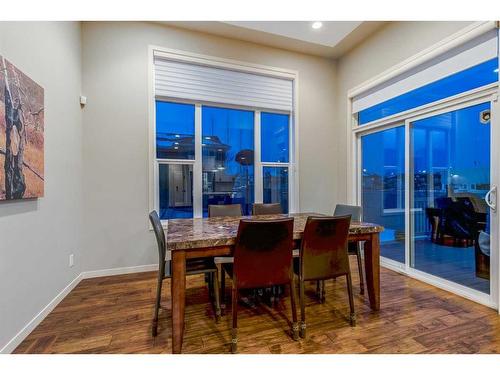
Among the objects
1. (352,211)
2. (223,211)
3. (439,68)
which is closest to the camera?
(439,68)

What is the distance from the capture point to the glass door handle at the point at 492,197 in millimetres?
2256

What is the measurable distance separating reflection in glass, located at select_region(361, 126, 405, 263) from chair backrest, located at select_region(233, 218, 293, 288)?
7.47 ft

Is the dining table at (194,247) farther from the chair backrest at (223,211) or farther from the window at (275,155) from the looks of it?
the window at (275,155)

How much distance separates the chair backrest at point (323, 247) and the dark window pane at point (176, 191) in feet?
7.10

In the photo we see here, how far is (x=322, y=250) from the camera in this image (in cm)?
190

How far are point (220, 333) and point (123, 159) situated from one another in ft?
7.81

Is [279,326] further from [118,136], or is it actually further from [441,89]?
[441,89]

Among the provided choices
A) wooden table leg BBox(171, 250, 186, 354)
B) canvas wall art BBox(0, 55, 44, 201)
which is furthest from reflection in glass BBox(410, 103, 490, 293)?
canvas wall art BBox(0, 55, 44, 201)

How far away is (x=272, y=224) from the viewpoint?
1.67 m

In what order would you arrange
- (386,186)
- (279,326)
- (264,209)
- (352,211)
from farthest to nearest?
(386,186)
(264,209)
(352,211)
(279,326)

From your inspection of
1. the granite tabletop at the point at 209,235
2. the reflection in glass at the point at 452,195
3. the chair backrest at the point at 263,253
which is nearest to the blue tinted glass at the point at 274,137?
the reflection in glass at the point at 452,195

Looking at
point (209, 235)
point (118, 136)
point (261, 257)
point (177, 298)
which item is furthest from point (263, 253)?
point (118, 136)

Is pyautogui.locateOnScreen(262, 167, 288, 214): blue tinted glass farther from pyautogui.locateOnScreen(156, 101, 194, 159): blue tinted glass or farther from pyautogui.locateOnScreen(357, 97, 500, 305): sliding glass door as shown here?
pyautogui.locateOnScreen(357, 97, 500, 305): sliding glass door

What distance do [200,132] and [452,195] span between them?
319 centimetres
